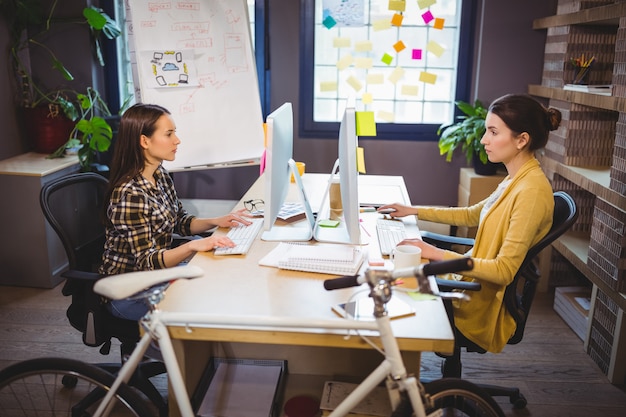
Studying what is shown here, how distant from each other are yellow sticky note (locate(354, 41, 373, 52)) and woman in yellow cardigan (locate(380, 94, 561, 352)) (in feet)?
7.15

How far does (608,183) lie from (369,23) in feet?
6.46

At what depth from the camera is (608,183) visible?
9.43ft

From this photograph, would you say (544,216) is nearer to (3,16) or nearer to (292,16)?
(292,16)

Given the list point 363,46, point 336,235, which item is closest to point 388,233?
point 336,235

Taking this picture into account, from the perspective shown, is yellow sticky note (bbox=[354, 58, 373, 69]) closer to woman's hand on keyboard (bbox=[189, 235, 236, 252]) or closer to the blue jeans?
woman's hand on keyboard (bbox=[189, 235, 236, 252])

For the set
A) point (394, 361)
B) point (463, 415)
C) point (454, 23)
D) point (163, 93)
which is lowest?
point (463, 415)

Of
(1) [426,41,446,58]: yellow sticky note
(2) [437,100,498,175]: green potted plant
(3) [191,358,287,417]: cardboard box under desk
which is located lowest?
(3) [191,358,287,417]: cardboard box under desk

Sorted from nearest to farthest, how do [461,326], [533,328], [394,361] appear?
[394,361], [461,326], [533,328]

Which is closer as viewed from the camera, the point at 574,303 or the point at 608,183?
the point at 608,183

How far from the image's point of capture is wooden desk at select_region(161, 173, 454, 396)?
1572 millimetres

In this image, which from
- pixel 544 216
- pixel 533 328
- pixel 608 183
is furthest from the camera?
pixel 533 328

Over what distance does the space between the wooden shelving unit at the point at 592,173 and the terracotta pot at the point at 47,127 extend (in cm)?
297

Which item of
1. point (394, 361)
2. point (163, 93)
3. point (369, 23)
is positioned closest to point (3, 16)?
point (163, 93)

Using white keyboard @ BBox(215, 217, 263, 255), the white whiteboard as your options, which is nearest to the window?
the white whiteboard
